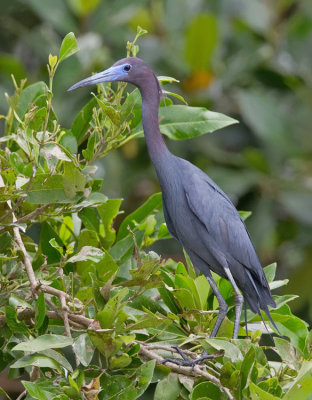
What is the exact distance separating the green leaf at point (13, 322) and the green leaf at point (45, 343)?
Result: 3.4 inches

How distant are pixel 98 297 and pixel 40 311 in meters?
0.16

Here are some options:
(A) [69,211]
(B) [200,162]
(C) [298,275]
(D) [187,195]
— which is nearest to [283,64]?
(B) [200,162]

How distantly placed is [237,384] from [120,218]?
348 cm

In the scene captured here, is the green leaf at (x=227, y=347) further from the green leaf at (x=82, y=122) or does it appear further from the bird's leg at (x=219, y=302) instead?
the green leaf at (x=82, y=122)

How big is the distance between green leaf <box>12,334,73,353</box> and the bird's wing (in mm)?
908

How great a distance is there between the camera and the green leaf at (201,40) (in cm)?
545

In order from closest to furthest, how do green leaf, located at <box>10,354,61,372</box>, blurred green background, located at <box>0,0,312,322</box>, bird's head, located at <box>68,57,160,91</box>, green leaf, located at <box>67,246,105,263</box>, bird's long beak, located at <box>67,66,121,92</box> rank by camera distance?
green leaf, located at <box>10,354,61,372</box> → green leaf, located at <box>67,246,105,263</box> → bird's long beak, located at <box>67,66,121,92</box> → bird's head, located at <box>68,57,160,91</box> → blurred green background, located at <box>0,0,312,322</box>

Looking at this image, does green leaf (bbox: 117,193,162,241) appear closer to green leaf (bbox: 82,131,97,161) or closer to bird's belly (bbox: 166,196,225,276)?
bird's belly (bbox: 166,196,225,276)

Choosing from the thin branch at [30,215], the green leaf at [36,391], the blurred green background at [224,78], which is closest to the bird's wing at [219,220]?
the thin branch at [30,215]

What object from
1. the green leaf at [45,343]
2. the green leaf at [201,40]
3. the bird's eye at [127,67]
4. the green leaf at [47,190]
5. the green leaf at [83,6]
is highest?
the green leaf at [83,6]

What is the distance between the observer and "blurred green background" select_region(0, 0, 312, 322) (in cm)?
540

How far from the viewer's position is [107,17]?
557 centimetres

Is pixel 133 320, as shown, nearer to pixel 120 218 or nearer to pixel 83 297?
pixel 83 297

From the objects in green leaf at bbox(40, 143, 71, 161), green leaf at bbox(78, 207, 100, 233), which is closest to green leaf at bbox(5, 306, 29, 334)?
green leaf at bbox(40, 143, 71, 161)
